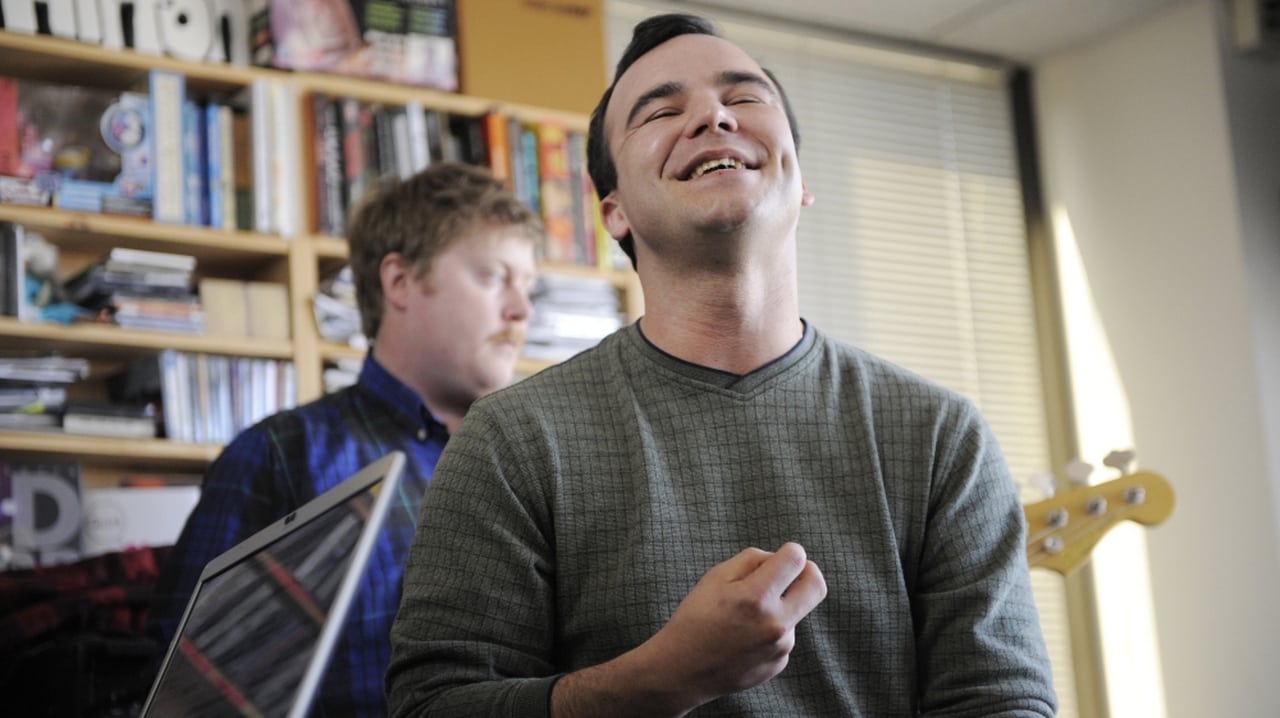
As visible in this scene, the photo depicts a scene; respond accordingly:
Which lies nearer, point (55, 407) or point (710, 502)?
point (710, 502)

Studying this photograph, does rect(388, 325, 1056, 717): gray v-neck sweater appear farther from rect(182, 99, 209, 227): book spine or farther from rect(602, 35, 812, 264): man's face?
rect(182, 99, 209, 227): book spine

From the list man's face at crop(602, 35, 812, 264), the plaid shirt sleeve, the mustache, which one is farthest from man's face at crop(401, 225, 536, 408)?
man's face at crop(602, 35, 812, 264)

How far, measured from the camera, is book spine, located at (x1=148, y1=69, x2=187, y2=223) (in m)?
2.91

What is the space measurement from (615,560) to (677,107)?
19.7 inches

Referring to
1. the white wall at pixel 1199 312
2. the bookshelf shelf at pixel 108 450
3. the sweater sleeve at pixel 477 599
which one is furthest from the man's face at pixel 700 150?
the white wall at pixel 1199 312

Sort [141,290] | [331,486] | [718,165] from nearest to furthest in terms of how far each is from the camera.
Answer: [718,165]
[331,486]
[141,290]

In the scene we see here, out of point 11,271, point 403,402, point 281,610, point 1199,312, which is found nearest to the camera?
point 281,610

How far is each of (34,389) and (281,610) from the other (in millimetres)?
2043

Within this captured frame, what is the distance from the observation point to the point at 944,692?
4.12ft

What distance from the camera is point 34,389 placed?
2.75 meters

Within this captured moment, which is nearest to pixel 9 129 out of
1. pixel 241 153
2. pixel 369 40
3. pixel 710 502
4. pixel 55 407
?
pixel 241 153

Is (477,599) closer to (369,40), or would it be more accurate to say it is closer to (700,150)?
(700,150)

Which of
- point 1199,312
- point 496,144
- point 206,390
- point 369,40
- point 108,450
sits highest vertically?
point 369,40

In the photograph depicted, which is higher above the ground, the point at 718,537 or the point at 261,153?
the point at 261,153
